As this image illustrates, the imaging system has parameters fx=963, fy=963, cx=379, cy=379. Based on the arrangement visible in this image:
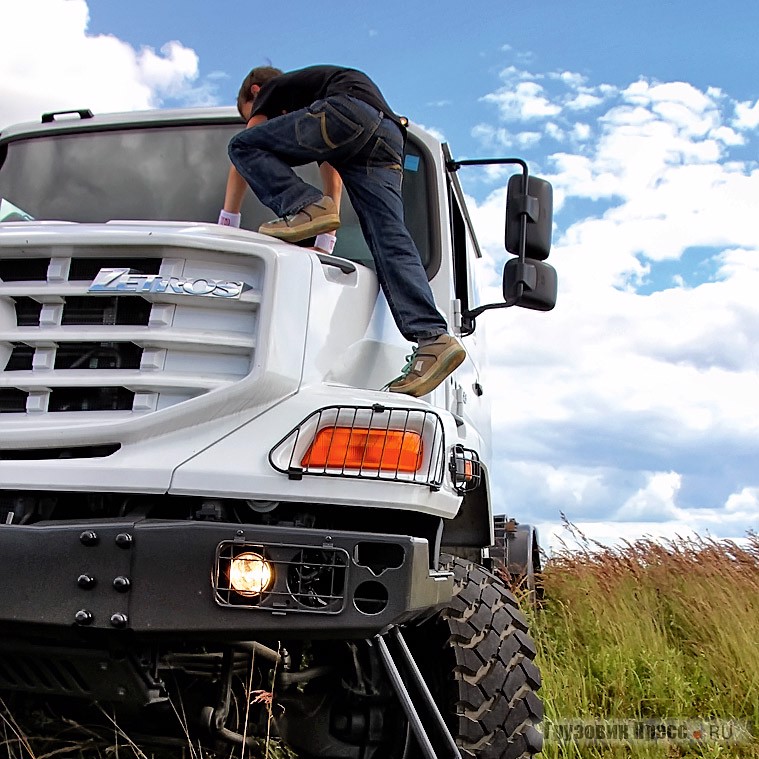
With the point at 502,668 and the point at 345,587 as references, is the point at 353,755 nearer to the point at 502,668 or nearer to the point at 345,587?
the point at 502,668

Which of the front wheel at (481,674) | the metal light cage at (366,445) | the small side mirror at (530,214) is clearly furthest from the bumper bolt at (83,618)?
the small side mirror at (530,214)

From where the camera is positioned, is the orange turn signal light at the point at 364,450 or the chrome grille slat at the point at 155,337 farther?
the chrome grille slat at the point at 155,337

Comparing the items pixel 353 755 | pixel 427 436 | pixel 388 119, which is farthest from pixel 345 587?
pixel 388 119

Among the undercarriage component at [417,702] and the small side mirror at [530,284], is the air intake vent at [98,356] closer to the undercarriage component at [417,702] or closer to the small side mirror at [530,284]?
the undercarriage component at [417,702]

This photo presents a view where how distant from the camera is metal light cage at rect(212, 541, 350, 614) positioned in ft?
8.00

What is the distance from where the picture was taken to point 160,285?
2.91 meters

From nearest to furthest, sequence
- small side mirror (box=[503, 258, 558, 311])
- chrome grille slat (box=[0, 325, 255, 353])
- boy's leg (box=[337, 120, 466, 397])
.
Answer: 1. chrome grille slat (box=[0, 325, 255, 353])
2. boy's leg (box=[337, 120, 466, 397])
3. small side mirror (box=[503, 258, 558, 311])

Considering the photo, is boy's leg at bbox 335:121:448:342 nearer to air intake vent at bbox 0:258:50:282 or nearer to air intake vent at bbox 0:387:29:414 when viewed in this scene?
air intake vent at bbox 0:258:50:282

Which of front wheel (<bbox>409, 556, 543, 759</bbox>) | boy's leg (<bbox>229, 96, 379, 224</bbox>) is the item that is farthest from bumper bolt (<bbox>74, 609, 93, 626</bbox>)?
boy's leg (<bbox>229, 96, 379, 224</bbox>)

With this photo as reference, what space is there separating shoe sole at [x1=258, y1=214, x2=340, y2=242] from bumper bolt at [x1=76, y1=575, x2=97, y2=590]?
1.35 metres

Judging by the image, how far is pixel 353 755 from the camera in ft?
9.75

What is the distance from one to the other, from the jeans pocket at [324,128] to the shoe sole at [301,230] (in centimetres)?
29

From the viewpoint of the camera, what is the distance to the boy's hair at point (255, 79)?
3.96m

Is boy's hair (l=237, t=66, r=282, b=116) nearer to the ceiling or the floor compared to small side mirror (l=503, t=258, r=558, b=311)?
nearer to the ceiling
